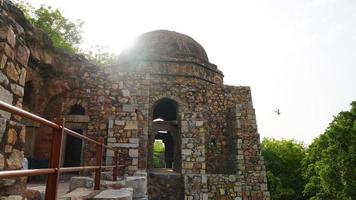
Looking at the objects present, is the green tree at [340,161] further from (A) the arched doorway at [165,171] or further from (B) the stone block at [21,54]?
(B) the stone block at [21,54]

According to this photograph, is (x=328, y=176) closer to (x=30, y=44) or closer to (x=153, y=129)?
(x=153, y=129)

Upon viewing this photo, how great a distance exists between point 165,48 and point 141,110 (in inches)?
217

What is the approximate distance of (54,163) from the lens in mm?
Answer: 2076

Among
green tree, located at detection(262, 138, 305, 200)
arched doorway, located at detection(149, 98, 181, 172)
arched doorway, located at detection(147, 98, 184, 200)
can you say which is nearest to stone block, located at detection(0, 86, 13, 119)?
arched doorway, located at detection(147, 98, 184, 200)

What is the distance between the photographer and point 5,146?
2.29m

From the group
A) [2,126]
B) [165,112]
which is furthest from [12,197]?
[165,112]

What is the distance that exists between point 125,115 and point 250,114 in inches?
274

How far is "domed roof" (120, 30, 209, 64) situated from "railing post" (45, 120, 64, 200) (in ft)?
39.0

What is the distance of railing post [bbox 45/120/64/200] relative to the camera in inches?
79.6

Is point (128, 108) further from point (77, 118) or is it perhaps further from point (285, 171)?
point (285, 171)

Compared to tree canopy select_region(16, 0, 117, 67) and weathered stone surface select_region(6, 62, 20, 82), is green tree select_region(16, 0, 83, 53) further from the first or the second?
weathered stone surface select_region(6, 62, 20, 82)

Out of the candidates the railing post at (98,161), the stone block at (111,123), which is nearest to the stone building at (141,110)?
the stone block at (111,123)

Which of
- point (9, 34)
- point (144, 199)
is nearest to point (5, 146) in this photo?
point (9, 34)

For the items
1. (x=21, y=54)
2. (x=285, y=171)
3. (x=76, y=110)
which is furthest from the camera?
(x=285, y=171)
